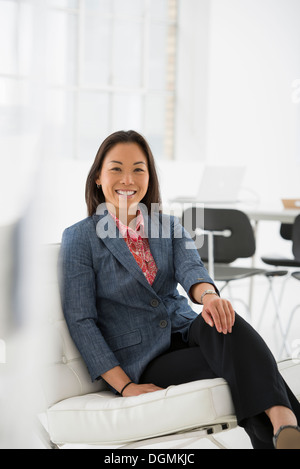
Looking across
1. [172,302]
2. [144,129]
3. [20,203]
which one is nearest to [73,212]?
[144,129]

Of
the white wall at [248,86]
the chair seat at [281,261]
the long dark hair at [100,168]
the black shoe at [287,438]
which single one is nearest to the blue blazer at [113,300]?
the long dark hair at [100,168]

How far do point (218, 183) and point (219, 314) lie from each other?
2.65m

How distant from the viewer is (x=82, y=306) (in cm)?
166

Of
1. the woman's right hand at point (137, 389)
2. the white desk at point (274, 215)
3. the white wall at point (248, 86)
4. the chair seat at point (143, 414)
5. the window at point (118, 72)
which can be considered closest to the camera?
the chair seat at point (143, 414)

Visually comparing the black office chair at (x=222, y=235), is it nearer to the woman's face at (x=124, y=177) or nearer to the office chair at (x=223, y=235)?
the office chair at (x=223, y=235)

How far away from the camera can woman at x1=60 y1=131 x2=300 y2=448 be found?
4.85ft

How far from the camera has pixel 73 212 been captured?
578cm

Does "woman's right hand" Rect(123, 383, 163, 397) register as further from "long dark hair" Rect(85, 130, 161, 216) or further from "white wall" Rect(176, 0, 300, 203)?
"white wall" Rect(176, 0, 300, 203)

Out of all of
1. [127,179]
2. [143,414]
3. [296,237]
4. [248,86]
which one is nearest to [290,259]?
[296,237]

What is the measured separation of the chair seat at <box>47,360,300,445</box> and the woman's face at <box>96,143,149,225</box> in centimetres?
60

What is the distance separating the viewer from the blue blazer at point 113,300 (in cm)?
166

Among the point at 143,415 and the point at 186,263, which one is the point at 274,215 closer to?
the point at 186,263
